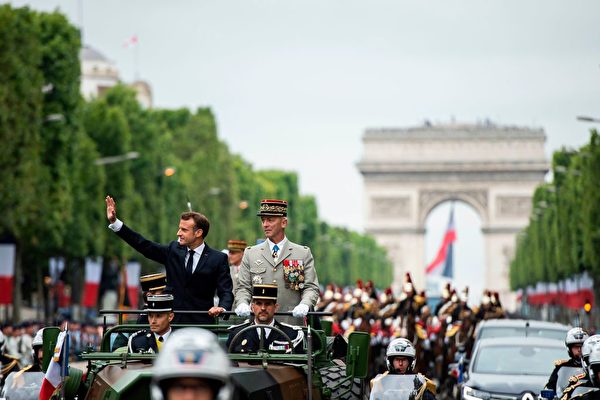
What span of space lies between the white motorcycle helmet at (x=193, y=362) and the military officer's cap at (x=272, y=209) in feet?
18.6

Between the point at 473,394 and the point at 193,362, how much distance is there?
1122 centimetres

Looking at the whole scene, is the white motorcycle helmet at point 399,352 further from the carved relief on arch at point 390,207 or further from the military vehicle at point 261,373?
the carved relief on arch at point 390,207

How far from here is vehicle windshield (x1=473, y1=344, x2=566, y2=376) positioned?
16.5 meters

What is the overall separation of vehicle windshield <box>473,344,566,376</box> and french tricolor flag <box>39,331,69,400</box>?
7.29 meters

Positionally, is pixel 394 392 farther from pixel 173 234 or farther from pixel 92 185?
pixel 173 234

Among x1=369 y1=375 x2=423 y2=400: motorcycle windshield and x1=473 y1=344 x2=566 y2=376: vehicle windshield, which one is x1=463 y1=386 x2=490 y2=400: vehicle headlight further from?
x1=369 y1=375 x2=423 y2=400: motorcycle windshield

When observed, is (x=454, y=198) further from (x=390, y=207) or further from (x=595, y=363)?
(x=595, y=363)

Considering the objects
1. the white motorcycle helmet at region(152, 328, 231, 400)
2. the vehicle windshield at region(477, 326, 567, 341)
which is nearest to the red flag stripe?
the vehicle windshield at region(477, 326, 567, 341)

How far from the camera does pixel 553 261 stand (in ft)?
251

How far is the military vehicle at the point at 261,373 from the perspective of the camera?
767 cm

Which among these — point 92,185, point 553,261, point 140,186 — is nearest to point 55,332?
point 92,185

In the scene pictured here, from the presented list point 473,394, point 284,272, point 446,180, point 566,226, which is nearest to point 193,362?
point 284,272

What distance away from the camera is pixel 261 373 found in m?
8.19

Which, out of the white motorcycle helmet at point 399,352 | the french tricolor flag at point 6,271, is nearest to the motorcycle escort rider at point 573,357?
the white motorcycle helmet at point 399,352
